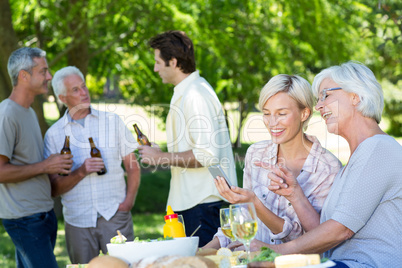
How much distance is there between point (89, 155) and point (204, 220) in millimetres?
1177

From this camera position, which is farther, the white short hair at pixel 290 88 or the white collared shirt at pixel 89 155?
the white collared shirt at pixel 89 155

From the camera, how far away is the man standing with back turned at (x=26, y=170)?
4223 mm

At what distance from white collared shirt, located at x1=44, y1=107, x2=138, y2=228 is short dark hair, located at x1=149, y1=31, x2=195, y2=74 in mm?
741

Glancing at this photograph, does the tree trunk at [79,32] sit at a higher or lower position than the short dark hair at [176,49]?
higher

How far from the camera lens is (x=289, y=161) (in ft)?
10.9

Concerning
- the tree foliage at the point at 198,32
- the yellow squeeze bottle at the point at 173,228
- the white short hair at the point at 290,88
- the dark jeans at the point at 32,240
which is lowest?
the dark jeans at the point at 32,240

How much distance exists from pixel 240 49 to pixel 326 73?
6.34 m

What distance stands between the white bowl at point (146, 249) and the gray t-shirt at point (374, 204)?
2.58ft

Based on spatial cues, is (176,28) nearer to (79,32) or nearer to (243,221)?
(79,32)

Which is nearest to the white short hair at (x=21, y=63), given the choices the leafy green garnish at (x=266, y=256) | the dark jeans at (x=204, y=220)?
the dark jeans at (x=204, y=220)

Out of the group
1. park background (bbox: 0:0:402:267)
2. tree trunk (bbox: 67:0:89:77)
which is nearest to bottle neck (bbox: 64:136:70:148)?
park background (bbox: 0:0:402:267)

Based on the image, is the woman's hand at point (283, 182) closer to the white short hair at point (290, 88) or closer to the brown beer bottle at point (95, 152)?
the white short hair at point (290, 88)

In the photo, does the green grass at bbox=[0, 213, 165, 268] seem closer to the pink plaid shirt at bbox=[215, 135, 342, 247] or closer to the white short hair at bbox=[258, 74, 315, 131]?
the pink plaid shirt at bbox=[215, 135, 342, 247]

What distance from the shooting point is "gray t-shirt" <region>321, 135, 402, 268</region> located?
8.25ft
